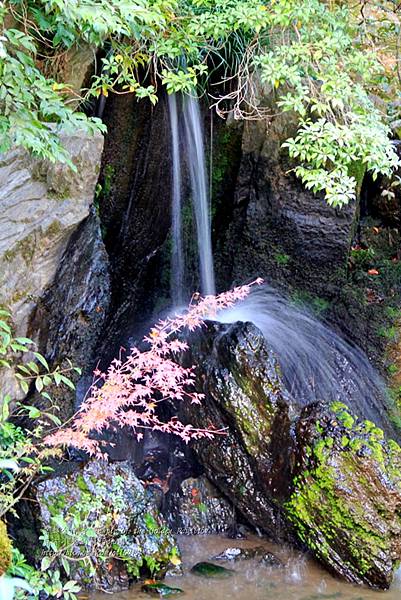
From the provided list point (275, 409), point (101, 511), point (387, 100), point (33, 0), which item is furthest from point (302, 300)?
point (33, 0)

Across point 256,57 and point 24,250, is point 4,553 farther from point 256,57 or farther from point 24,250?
point 256,57

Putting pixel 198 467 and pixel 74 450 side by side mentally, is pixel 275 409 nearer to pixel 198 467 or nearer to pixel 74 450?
pixel 198 467

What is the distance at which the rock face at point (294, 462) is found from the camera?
4512 mm

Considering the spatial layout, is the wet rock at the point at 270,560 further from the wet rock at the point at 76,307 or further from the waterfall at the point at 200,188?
the waterfall at the point at 200,188

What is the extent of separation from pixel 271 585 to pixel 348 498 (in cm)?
85

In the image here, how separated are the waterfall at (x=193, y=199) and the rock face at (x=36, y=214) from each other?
191 centimetres

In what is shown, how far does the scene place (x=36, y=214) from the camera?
4.88m

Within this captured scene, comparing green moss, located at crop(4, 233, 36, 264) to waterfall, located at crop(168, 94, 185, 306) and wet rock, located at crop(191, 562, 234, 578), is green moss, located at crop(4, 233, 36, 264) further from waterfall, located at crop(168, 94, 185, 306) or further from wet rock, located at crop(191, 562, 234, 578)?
wet rock, located at crop(191, 562, 234, 578)

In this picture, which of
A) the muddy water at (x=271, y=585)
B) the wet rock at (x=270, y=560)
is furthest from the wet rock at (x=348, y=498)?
the wet rock at (x=270, y=560)

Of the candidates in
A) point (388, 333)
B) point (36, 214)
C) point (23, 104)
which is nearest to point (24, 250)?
point (36, 214)

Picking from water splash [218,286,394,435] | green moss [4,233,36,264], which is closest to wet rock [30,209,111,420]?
green moss [4,233,36,264]

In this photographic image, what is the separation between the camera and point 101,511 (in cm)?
450

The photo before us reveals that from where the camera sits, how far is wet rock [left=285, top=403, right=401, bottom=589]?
4.45m

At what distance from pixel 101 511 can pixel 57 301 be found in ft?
5.87
